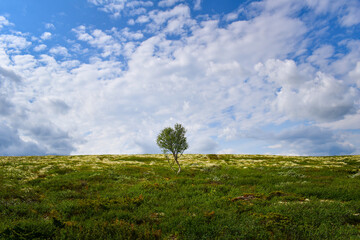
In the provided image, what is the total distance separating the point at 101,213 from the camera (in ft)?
33.3

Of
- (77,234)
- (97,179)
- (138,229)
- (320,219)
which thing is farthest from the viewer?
(97,179)

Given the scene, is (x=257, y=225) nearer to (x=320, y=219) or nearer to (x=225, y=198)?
(x=320, y=219)

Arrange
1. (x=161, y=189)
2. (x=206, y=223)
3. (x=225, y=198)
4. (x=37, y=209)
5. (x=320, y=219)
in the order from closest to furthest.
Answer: (x=206, y=223)
(x=320, y=219)
(x=37, y=209)
(x=225, y=198)
(x=161, y=189)

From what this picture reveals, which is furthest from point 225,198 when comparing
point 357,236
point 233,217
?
point 357,236

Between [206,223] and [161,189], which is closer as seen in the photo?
[206,223]

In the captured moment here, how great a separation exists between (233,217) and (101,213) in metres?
6.68

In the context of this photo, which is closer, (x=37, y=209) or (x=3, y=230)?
(x=3, y=230)

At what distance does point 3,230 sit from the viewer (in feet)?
24.1

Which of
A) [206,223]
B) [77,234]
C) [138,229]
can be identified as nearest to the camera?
[77,234]

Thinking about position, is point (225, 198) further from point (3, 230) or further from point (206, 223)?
point (3, 230)

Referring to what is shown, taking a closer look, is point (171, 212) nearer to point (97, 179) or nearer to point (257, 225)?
point (257, 225)

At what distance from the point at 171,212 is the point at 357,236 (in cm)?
771

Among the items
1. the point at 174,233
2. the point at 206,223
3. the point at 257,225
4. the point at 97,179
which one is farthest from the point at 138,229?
the point at 97,179

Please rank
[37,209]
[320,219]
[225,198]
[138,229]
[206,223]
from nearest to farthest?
1. [138,229]
2. [206,223]
3. [320,219]
4. [37,209]
5. [225,198]
